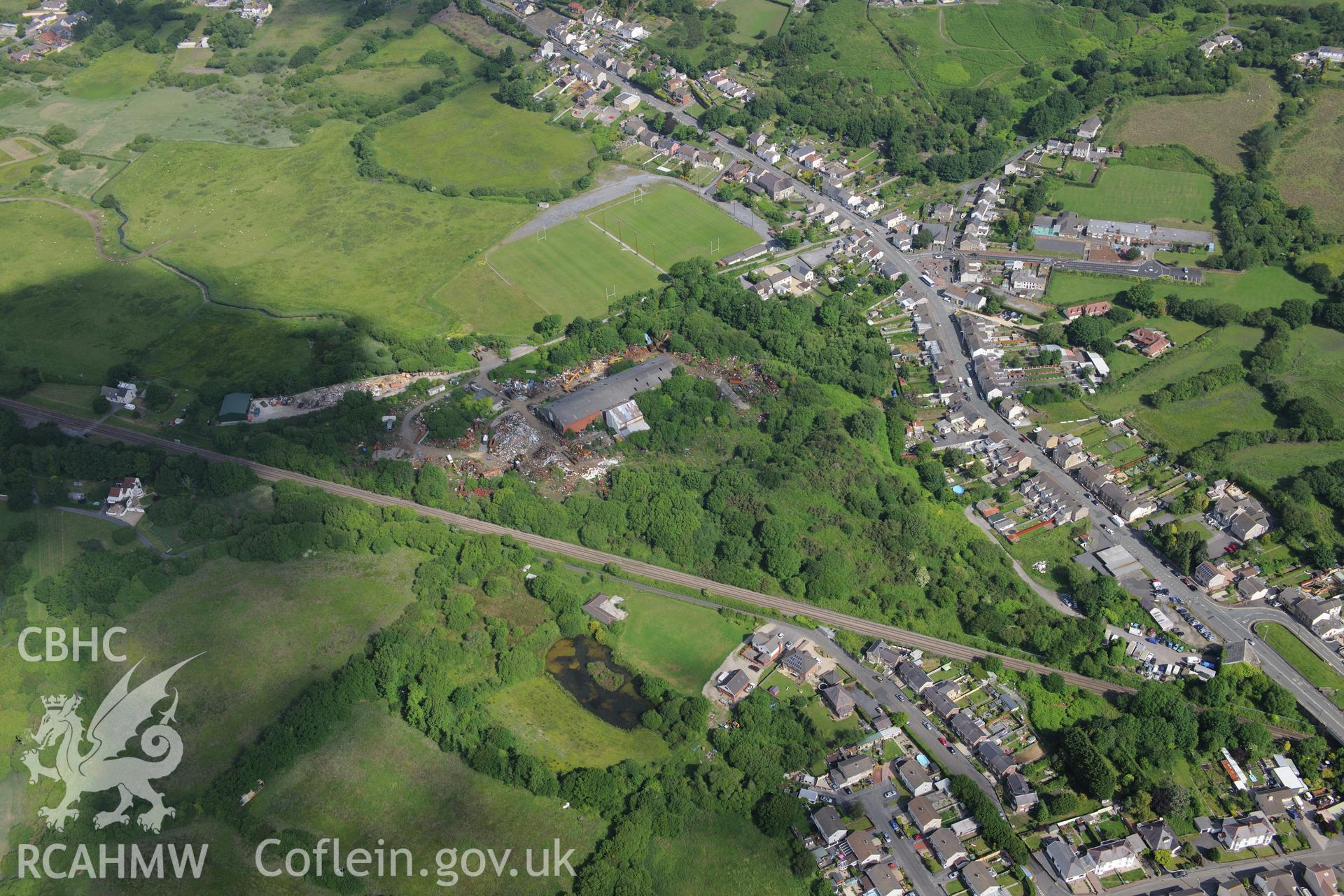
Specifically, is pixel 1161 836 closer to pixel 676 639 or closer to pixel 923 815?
pixel 923 815

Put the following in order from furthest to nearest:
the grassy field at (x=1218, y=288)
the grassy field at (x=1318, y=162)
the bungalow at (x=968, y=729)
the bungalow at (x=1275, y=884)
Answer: the grassy field at (x=1318, y=162), the grassy field at (x=1218, y=288), the bungalow at (x=968, y=729), the bungalow at (x=1275, y=884)

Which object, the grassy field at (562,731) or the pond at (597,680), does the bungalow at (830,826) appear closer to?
the grassy field at (562,731)

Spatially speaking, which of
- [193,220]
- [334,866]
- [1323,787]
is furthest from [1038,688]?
[193,220]

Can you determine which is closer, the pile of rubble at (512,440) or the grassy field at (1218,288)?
the pile of rubble at (512,440)

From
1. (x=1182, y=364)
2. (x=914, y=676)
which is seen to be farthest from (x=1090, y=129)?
(x=914, y=676)

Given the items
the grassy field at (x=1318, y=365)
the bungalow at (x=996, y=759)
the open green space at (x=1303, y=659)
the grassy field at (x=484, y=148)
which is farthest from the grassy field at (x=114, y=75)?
the open green space at (x=1303, y=659)

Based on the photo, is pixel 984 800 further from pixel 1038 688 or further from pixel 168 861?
pixel 168 861
